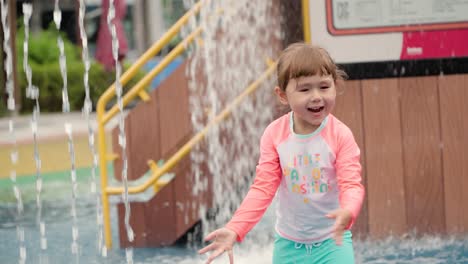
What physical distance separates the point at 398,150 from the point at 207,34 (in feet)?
5.50

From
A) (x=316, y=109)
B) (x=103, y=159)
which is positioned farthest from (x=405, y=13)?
(x=316, y=109)

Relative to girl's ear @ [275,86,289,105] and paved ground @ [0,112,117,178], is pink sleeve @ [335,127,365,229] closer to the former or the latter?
girl's ear @ [275,86,289,105]

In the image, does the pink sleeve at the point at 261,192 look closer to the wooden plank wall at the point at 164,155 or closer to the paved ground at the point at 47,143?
the wooden plank wall at the point at 164,155

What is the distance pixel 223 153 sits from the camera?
273 inches

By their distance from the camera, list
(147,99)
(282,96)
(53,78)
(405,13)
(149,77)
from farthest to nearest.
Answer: (53,78), (147,99), (149,77), (405,13), (282,96)

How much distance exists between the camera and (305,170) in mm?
3617

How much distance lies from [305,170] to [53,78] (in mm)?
19008

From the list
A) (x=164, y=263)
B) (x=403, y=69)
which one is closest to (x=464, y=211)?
(x=403, y=69)

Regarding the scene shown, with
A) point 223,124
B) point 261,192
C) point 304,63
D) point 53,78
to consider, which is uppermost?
point 304,63

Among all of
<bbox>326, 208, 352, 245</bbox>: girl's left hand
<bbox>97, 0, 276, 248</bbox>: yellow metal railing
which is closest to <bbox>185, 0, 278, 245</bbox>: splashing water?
<bbox>97, 0, 276, 248</bbox>: yellow metal railing

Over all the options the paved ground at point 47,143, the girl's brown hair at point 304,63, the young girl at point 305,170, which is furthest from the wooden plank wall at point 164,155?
the paved ground at point 47,143

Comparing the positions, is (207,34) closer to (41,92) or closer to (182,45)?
(182,45)

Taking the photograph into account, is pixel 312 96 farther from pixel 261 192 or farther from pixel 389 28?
pixel 389 28

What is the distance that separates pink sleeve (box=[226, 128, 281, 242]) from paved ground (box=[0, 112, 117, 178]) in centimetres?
897
